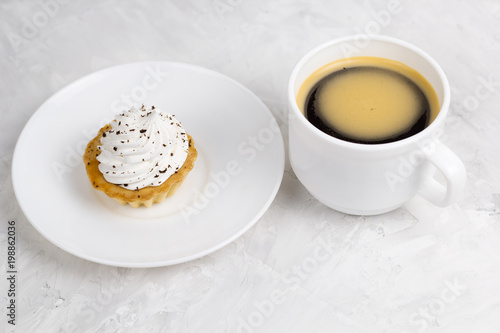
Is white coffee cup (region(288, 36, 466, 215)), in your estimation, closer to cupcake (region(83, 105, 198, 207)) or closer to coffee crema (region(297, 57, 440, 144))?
coffee crema (region(297, 57, 440, 144))

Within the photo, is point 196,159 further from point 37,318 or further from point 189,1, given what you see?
point 189,1

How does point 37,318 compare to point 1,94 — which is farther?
point 1,94

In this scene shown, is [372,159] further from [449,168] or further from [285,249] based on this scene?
[285,249]

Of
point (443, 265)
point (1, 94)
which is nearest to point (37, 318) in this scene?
point (1, 94)

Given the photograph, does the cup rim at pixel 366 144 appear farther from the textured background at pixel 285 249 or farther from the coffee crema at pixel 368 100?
the textured background at pixel 285 249

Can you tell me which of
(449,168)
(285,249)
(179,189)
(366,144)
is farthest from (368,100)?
(179,189)

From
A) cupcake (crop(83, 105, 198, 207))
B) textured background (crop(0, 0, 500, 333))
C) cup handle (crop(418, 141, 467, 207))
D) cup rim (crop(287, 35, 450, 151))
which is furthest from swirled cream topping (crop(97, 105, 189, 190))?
cup handle (crop(418, 141, 467, 207))
